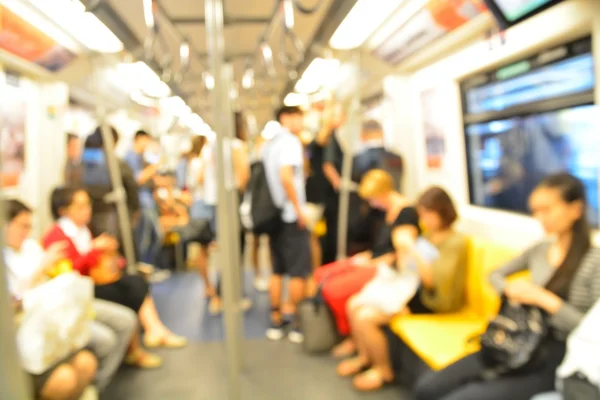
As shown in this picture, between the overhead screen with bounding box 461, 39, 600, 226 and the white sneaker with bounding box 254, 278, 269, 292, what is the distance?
232cm

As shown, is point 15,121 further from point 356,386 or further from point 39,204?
point 356,386

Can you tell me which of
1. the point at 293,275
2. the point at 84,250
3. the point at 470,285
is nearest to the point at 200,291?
the point at 293,275

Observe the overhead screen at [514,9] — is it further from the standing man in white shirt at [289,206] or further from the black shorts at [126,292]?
the black shorts at [126,292]

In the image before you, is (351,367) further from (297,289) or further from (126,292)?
(126,292)

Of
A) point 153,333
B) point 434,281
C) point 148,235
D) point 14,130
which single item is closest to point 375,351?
point 434,281

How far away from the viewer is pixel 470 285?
9.39ft

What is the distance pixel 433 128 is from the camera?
3.93 meters

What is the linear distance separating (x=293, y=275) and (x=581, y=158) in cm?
202

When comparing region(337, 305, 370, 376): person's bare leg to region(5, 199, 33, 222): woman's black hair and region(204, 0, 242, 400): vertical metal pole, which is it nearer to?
region(204, 0, 242, 400): vertical metal pole

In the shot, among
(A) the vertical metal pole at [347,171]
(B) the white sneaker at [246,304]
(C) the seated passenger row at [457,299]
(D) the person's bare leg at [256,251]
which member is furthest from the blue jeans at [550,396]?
(D) the person's bare leg at [256,251]

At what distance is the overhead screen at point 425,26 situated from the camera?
8.94 ft

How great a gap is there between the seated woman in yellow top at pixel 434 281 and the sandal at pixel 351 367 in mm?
70

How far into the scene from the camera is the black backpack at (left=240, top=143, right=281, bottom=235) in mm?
3473

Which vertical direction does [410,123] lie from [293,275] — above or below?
above
